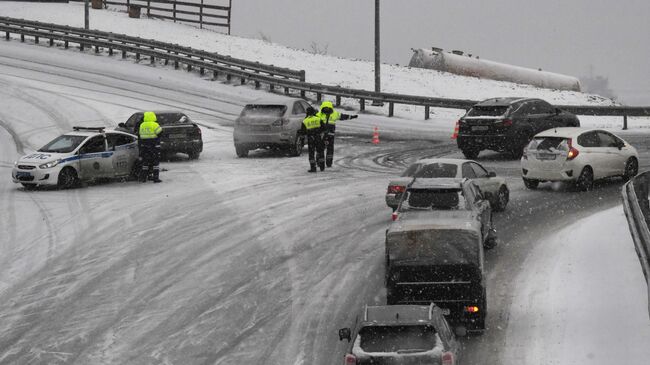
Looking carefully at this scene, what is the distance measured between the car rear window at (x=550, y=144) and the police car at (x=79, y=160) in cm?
1001

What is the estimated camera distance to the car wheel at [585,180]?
74.2 feet

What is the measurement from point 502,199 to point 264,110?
9.92 m

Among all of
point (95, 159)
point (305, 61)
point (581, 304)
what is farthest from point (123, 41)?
point (581, 304)

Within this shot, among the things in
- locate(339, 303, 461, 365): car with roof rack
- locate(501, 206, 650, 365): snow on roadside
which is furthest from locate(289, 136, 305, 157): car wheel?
locate(339, 303, 461, 365): car with roof rack

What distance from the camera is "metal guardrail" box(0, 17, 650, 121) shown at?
3625 cm

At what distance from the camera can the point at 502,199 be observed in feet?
66.6

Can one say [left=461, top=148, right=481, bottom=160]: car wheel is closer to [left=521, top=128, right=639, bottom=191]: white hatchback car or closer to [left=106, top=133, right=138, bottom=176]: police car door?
[left=521, top=128, right=639, bottom=191]: white hatchback car

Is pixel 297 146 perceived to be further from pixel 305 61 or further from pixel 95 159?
pixel 305 61

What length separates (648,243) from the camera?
14125 mm

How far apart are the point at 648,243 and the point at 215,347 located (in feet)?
20.3

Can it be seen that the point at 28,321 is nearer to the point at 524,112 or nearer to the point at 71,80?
the point at 524,112

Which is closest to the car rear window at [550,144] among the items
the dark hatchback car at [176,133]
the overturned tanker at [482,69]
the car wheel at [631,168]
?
the car wheel at [631,168]

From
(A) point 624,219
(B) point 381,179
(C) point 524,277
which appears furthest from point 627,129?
(C) point 524,277

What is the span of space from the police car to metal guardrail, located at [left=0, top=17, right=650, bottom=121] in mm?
13670
